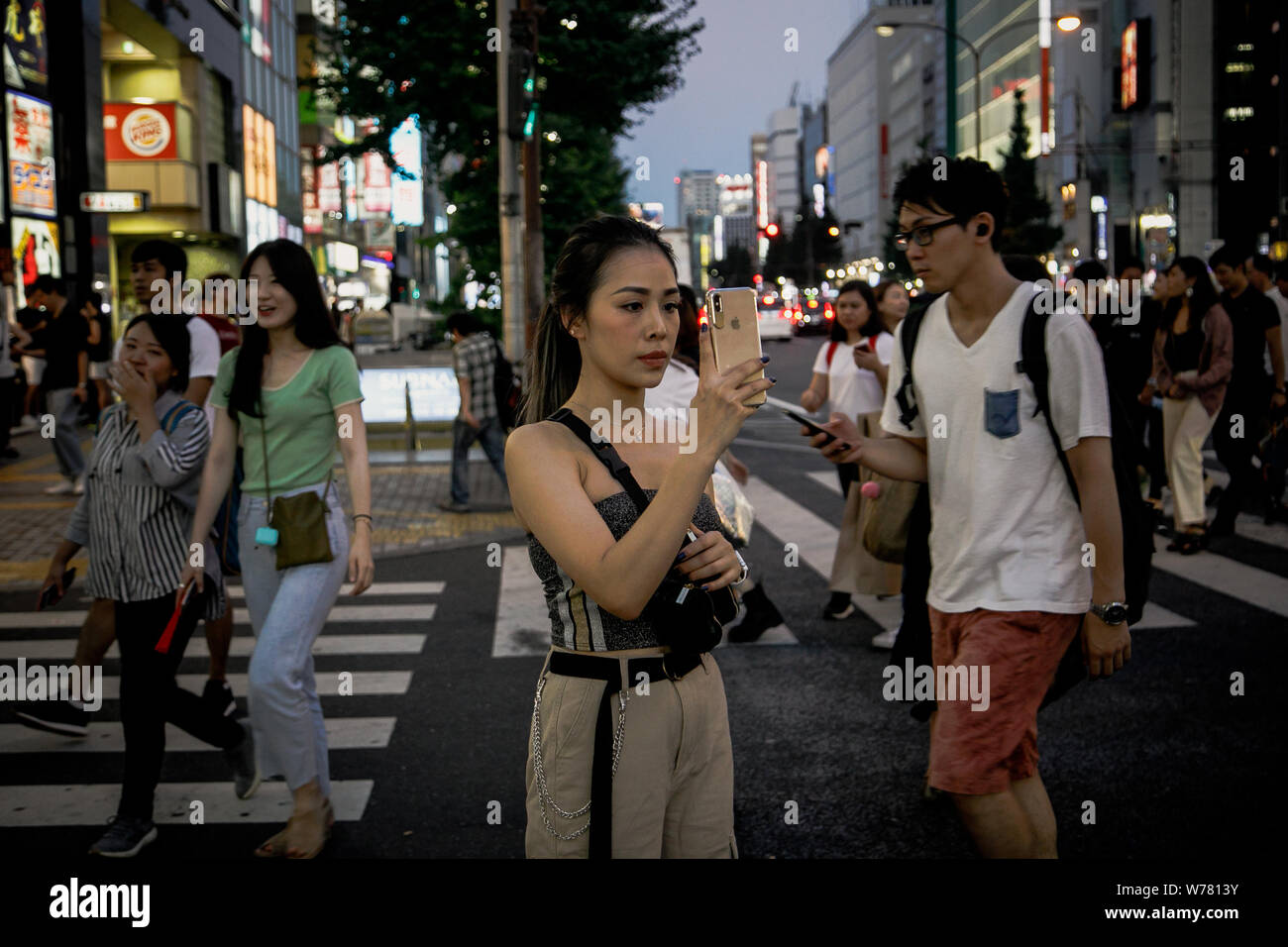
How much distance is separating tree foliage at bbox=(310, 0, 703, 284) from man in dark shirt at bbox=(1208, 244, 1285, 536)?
1722 centimetres

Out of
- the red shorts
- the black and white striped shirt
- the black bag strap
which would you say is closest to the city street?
the black and white striped shirt

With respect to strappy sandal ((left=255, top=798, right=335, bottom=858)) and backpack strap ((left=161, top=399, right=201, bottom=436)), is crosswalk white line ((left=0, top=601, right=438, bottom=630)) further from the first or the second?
strappy sandal ((left=255, top=798, right=335, bottom=858))

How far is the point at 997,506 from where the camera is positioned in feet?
10.9

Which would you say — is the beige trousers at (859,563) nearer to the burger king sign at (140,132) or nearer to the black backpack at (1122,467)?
the black backpack at (1122,467)

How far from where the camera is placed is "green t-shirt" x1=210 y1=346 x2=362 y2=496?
4.33 meters

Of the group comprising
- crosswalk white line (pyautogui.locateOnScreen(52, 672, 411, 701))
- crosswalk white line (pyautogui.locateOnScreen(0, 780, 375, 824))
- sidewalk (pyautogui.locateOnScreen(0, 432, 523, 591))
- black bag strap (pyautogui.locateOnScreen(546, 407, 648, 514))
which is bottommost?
crosswalk white line (pyautogui.locateOnScreen(0, 780, 375, 824))

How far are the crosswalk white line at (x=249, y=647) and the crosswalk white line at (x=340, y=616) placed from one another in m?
0.42

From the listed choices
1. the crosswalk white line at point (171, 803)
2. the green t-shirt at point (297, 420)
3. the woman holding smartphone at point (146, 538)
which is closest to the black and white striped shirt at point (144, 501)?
the woman holding smartphone at point (146, 538)

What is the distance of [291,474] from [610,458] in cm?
229

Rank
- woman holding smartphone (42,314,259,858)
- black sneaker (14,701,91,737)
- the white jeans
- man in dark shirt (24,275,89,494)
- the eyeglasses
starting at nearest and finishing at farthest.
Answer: the eyeglasses < the white jeans < woman holding smartphone (42,314,259,858) < black sneaker (14,701,91,737) < man in dark shirt (24,275,89,494)

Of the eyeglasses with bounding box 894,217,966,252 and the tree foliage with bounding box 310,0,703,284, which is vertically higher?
the tree foliage with bounding box 310,0,703,284

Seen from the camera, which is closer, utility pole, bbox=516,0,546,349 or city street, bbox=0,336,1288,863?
city street, bbox=0,336,1288,863

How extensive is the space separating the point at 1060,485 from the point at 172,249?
3900 millimetres
